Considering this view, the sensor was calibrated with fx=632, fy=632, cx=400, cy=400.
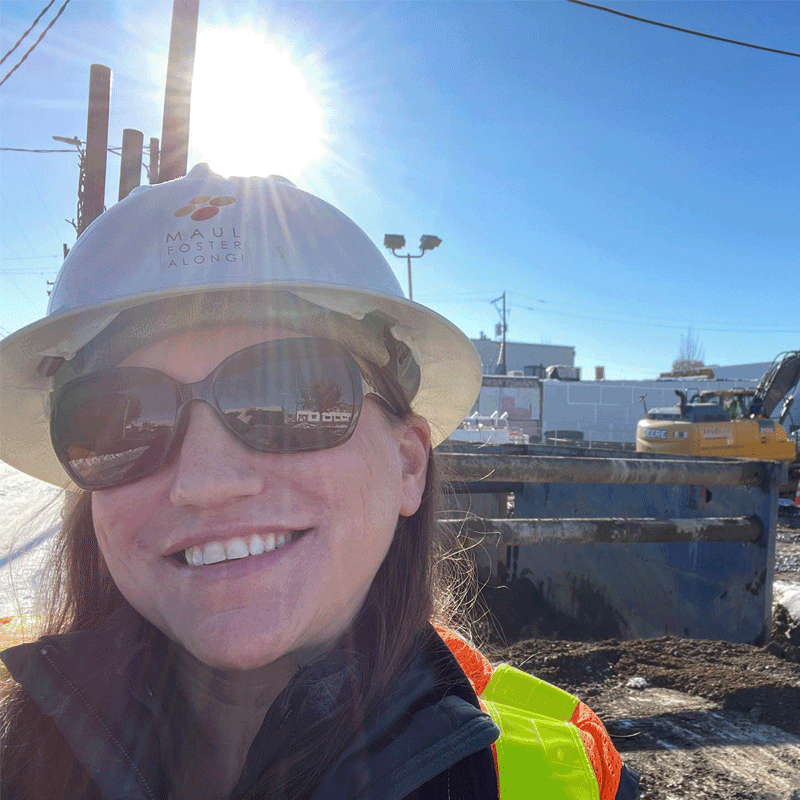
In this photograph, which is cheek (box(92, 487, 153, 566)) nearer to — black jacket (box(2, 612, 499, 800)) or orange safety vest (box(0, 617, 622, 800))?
black jacket (box(2, 612, 499, 800))

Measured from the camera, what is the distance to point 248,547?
1256 millimetres

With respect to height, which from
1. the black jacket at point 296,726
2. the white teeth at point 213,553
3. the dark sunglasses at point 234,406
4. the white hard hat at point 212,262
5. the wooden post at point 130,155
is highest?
the wooden post at point 130,155

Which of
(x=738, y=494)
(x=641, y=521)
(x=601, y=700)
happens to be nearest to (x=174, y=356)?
(x=601, y=700)

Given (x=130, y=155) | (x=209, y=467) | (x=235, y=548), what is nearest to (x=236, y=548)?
(x=235, y=548)

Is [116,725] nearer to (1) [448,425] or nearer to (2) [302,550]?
(2) [302,550]

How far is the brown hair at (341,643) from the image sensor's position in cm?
113

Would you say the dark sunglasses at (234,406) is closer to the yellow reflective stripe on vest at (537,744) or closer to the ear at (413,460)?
the ear at (413,460)

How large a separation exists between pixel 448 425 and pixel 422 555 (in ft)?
2.27

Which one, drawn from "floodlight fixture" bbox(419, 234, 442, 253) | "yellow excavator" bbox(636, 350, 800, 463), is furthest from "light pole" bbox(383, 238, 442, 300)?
"yellow excavator" bbox(636, 350, 800, 463)

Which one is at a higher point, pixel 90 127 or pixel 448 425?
pixel 90 127

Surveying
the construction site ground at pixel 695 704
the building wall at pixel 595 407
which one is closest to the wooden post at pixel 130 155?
the construction site ground at pixel 695 704

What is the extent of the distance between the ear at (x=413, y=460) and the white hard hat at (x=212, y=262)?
0.22 meters

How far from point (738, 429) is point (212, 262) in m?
15.4

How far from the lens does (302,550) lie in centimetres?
125
